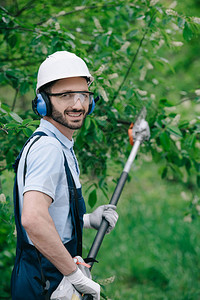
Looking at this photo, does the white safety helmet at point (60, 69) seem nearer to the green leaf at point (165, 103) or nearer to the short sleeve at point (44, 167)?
the short sleeve at point (44, 167)

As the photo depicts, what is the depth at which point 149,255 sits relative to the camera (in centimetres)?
486

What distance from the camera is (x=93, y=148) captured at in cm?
287

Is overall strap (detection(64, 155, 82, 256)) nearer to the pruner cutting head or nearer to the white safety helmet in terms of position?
the white safety helmet

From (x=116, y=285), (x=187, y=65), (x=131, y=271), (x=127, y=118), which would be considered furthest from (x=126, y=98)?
(x=187, y=65)

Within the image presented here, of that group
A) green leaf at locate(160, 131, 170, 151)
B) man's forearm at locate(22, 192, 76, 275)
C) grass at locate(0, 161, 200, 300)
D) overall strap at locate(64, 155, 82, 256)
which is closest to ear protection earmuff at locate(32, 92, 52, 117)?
overall strap at locate(64, 155, 82, 256)

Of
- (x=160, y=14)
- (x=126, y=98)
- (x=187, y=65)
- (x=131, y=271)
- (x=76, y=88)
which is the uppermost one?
(x=160, y=14)

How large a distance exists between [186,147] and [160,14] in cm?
105

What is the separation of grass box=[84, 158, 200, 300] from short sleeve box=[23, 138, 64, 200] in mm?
2085

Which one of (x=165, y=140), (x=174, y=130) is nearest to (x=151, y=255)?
(x=165, y=140)

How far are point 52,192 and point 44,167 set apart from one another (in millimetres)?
114

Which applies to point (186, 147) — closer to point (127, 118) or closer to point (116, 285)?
point (127, 118)

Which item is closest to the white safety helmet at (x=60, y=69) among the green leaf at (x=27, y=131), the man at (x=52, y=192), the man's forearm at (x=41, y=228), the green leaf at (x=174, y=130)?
the man at (x=52, y=192)

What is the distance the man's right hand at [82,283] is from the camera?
1590 mm

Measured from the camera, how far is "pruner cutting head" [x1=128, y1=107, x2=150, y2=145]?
260 centimetres
